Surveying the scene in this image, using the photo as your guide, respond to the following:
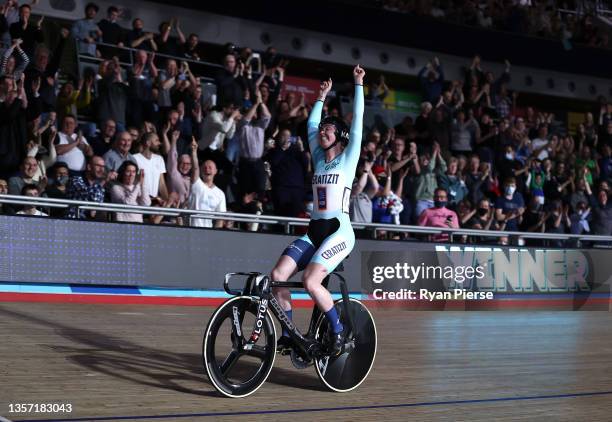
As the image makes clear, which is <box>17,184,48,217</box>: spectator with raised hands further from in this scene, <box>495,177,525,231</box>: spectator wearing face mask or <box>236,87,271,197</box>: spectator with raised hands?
<box>495,177,525,231</box>: spectator wearing face mask

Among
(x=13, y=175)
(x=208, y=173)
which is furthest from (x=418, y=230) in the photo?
(x=13, y=175)

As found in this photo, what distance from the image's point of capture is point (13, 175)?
1056cm

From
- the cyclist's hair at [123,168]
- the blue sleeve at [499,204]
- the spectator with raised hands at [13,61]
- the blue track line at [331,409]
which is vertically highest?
the spectator with raised hands at [13,61]

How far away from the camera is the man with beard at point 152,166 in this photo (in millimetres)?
11180

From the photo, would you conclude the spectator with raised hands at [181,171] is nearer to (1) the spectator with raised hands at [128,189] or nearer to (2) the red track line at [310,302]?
(1) the spectator with raised hands at [128,189]

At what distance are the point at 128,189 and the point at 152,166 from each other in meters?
0.54

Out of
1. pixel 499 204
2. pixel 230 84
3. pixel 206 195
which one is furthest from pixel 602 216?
pixel 206 195

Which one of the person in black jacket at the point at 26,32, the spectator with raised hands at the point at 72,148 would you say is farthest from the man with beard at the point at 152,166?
the person in black jacket at the point at 26,32

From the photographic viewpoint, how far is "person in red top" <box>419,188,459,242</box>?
13.4m

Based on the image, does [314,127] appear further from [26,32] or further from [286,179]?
[26,32]

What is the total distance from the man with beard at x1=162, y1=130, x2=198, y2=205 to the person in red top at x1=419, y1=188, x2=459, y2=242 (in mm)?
3663

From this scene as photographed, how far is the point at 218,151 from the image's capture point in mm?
12648

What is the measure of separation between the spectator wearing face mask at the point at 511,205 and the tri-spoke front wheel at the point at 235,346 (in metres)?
9.94

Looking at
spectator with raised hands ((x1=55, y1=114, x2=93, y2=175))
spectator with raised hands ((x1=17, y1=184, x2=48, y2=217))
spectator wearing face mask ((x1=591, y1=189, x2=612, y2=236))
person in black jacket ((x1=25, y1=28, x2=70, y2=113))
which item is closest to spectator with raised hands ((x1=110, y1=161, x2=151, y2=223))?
spectator with raised hands ((x1=55, y1=114, x2=93, y2=175))
